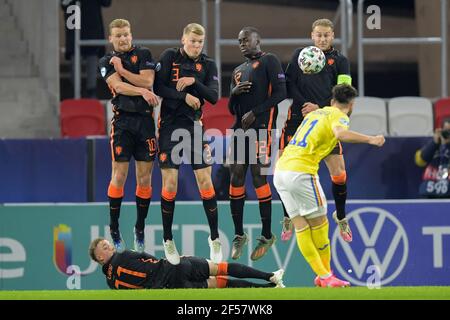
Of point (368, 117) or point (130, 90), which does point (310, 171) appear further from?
point (368, 117)

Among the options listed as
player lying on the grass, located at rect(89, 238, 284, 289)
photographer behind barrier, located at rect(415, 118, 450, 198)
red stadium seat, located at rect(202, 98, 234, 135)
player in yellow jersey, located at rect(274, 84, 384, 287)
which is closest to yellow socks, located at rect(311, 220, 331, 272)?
player in yellow jersey, located at rect(274, 84, 384, 287)

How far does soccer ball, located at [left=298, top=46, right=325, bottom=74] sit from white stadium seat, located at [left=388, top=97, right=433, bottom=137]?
17.8 ft

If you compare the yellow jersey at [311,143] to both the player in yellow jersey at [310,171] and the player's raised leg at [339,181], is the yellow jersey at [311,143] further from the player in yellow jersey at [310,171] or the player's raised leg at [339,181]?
the player's raised leg at [339,181]

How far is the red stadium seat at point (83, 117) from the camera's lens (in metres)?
17.7

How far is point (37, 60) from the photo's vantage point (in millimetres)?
18328

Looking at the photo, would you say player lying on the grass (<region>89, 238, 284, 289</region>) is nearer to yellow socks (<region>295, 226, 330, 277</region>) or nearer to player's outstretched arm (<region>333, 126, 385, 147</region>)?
yellow socks (<region>295, 226, 330, 277</region>)

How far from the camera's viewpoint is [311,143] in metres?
11.9

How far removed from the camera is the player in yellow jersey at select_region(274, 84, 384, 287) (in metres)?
11.8

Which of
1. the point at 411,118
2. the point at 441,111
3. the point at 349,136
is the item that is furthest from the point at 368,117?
the point at 349,136

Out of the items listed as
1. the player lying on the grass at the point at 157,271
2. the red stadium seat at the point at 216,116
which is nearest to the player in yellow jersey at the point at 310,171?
the player lying on the grass at the point at 157,271

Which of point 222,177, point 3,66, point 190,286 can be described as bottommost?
point 190,286

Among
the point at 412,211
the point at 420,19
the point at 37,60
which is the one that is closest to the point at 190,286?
the point at 412,211
